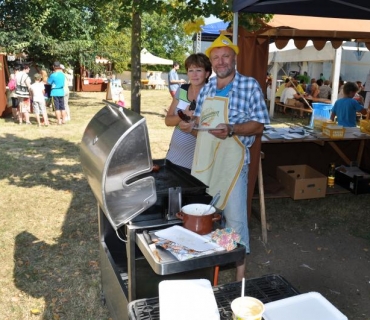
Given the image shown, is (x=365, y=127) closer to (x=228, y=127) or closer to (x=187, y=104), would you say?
(x=187, y=104)

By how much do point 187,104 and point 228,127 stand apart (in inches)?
24.3

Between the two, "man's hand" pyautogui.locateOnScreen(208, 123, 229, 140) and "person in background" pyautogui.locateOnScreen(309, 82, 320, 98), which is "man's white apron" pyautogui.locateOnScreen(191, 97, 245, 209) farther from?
"person in background" pyautogui.locateOnScreen(309, 82, 320, 98)

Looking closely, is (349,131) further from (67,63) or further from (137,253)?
(67,63)

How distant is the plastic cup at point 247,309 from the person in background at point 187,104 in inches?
74.4

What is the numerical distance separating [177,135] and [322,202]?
2.88 metres

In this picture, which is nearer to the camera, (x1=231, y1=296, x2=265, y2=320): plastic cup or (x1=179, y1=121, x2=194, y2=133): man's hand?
(x1=231, y1=296, x2=265, y2=320): plastic cup

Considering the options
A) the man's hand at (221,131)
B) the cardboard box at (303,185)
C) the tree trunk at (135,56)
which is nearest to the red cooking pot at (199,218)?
the man's hand at (221,131)

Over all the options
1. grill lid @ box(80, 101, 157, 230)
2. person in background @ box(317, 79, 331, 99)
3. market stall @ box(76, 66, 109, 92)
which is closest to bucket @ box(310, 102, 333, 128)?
person in background @ box(317, 79, 331, 99)

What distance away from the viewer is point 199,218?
1.88 m

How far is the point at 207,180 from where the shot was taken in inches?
117

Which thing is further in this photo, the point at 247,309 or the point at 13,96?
the point at 13,96

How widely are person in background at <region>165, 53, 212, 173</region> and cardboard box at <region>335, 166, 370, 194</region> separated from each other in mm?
3264

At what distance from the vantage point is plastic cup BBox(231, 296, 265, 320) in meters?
1.32

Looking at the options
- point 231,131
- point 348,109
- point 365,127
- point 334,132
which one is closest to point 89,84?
point 348,109
